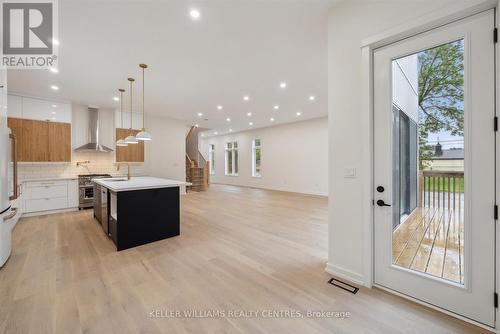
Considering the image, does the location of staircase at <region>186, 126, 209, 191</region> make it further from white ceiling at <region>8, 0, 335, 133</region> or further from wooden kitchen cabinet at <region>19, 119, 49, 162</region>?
wooden kitchen cabinet at <region>19, 119, 49, 162</region>

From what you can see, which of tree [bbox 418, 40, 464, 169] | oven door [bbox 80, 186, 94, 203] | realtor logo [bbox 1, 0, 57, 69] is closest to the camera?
tree [bbox 418, 40, 464, 169]

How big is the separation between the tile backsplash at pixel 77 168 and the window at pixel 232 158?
235 inches

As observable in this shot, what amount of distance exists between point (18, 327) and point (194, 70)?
4.15 m

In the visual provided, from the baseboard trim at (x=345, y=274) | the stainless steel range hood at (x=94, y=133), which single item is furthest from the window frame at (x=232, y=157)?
the baseboard trim at (x=345, y=274)

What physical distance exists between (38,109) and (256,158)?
848 centimetres

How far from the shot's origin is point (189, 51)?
3.42 m

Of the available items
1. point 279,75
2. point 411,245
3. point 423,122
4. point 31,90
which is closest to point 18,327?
point 411,245

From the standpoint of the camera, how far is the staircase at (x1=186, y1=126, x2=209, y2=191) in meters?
10.0

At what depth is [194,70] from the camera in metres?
4.13

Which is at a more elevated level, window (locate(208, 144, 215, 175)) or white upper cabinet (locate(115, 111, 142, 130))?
white upper cabinet (locate(115, 111, 142, 130))

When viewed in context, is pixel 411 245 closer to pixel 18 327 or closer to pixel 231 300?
pixel 231 300

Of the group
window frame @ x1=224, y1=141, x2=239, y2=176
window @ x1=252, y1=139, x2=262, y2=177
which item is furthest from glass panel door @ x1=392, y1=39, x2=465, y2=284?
window frame @ x1=224, y1=141, x2=239, y2=176

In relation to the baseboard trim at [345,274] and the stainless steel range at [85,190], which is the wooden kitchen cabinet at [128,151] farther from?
the baseboard trim at [345,274]

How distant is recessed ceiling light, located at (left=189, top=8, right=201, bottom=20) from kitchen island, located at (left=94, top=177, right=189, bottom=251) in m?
2.51
